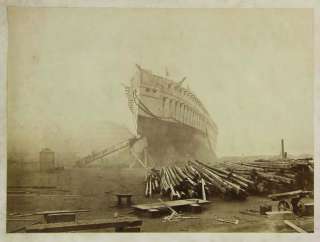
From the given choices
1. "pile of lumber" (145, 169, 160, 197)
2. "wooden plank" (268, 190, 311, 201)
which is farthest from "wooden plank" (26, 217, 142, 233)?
"wooden plank" (268, 190, 311, 201)

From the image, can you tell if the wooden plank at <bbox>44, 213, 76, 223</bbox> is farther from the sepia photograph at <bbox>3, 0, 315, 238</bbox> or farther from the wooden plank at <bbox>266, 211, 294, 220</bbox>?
the wooden plank at <bbox>266, 211, 294, 220</bbox>

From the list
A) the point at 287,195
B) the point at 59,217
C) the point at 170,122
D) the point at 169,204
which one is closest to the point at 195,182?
the point at 169,204

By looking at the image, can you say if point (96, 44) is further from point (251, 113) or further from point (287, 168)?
point (287, 168)

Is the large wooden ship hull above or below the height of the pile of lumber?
above

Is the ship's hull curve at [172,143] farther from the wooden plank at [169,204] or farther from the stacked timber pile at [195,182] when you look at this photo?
the wooden plank at [169,204]

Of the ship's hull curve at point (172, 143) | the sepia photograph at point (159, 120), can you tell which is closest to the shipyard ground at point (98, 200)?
the sepia photograph at point (159, 120)

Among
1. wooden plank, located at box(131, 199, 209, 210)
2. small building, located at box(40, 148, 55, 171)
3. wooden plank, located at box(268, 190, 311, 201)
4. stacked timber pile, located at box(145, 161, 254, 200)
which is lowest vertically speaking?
wooden plank, located at box(131, 199, 209, 210)
